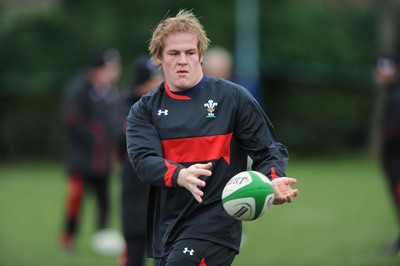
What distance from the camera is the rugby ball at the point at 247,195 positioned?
4828mm

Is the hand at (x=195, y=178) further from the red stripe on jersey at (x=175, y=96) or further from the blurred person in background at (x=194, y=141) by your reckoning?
the red stripe on jersey at (x=175, y=96)

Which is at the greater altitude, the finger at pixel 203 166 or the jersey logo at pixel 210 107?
the jersey logo at pixel 210 107

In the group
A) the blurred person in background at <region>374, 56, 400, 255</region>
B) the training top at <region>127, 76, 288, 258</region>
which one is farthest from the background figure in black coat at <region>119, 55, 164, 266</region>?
the blurred person in background at <region>374, 56, 400, 255</region>

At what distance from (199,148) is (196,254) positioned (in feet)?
2.13

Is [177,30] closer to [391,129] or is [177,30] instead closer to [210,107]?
[210,107]

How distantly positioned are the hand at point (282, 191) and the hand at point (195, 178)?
0.43 meters

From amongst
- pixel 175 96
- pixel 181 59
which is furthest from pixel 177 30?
pixel 175 96

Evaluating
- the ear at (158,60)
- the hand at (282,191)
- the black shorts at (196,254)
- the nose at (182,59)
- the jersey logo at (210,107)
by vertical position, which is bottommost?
the black shorts at (196,254)

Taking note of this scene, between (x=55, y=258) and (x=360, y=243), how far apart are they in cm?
378

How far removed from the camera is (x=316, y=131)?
25.4m

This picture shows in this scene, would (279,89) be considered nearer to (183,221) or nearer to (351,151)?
(351,151)

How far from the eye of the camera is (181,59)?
5148 mm

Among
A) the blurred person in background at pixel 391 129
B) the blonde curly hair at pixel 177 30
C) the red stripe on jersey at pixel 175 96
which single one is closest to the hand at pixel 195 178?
the red stripe on jersey at pixel 175 96

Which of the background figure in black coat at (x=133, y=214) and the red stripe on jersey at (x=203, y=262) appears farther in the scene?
the background figure in black coat at (x=133, y=214)
